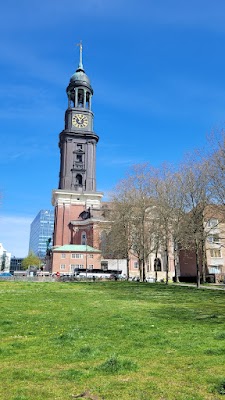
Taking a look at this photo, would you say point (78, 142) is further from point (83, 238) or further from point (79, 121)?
point (83, 238)

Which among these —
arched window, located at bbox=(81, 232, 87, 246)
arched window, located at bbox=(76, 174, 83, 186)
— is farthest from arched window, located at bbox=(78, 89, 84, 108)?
arched window, located at bbox=(81, 232, 87, 246)

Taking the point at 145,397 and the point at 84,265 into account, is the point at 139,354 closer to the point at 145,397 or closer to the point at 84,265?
the point at 145,397

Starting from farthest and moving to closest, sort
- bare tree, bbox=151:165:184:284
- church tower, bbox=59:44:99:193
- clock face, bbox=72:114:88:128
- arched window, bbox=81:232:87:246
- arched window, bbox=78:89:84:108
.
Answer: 1. arched window, bbox=78:89:84:108
2. clock face, bbox=72:114:88:128
3. church tower, bbox=59:44:99:193
4. arched window, bbox=81:232:87:246
5. bare tree, bbox=151:165:184:284

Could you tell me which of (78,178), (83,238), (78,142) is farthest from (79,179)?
(83,238)

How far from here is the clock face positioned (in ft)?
325

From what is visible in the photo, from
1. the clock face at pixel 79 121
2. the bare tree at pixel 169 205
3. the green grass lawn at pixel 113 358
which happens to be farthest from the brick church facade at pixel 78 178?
the green grass lawn at pixel 113 358

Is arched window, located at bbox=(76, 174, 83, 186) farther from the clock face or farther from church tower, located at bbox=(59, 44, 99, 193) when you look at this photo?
the clock face

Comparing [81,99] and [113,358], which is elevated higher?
[81,99]

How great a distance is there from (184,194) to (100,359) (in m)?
35.0

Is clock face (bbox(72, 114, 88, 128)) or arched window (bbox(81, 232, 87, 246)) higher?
clock face (bbox(72, 114, 88, 128))

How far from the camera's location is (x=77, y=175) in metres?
95.5

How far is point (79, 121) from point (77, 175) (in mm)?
16626

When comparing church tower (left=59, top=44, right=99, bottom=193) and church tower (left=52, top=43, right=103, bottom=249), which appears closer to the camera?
church tower (left=52, top=43, right=103, bottom=249)

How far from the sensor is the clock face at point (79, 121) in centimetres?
9919
